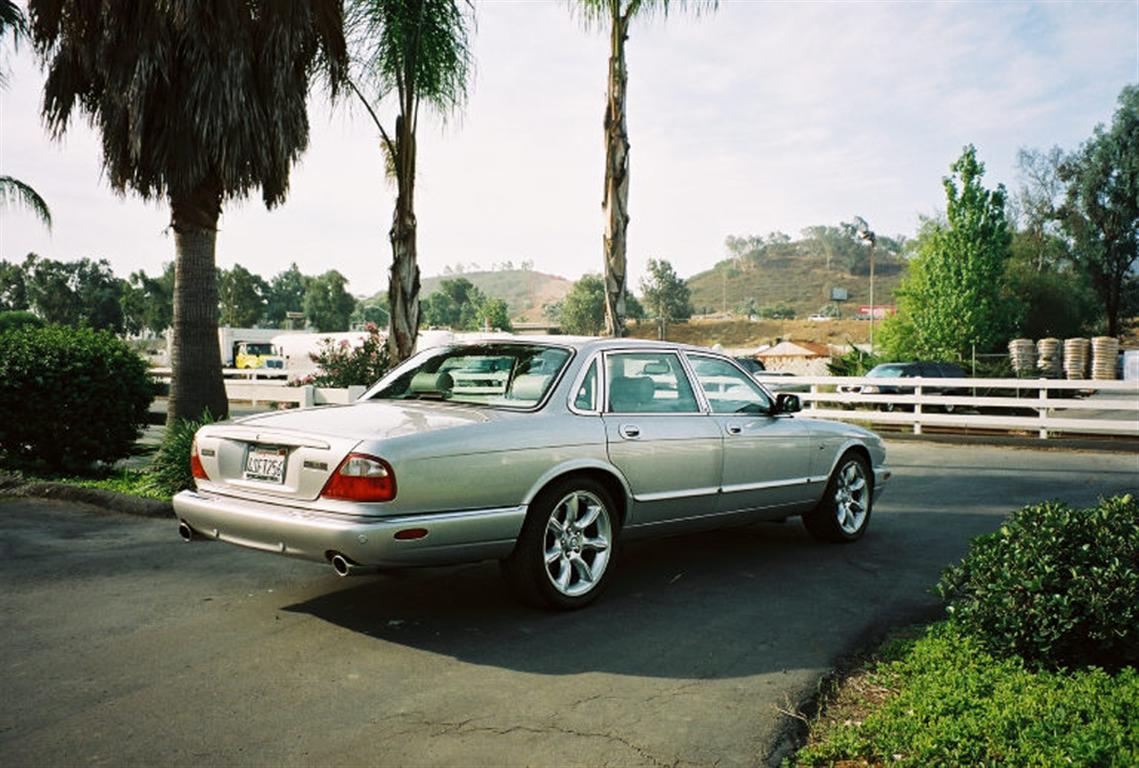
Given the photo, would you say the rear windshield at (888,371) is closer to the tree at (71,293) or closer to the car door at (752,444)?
the car door at (752,444)

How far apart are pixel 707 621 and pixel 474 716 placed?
179 centimetres

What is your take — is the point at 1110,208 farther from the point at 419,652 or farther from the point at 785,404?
the point at 419,652

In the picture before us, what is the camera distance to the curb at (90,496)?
27.2 feet

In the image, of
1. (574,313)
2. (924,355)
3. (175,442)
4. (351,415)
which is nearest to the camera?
(351,415)

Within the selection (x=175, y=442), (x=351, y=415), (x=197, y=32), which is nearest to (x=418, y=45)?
(x=197, y=32)

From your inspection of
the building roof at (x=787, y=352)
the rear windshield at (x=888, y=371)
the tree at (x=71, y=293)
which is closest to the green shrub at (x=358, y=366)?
the rear windshield at (x=888, y=371)

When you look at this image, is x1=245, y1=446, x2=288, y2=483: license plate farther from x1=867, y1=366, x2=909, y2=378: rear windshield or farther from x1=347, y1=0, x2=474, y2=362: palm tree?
x1=867, y1=366, x2=909, y2=378: rear windshield

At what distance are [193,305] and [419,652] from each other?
6862 millimetres

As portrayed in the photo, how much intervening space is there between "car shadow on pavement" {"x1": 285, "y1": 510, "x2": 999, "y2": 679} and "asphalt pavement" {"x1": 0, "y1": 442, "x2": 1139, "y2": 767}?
20 mm

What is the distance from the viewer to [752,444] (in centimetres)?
635

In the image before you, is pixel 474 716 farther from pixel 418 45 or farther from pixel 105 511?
pixel 418 45

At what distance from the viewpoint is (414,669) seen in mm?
4238

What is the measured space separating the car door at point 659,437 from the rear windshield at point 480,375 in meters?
0.43

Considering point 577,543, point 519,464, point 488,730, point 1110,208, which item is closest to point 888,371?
point 577,543
